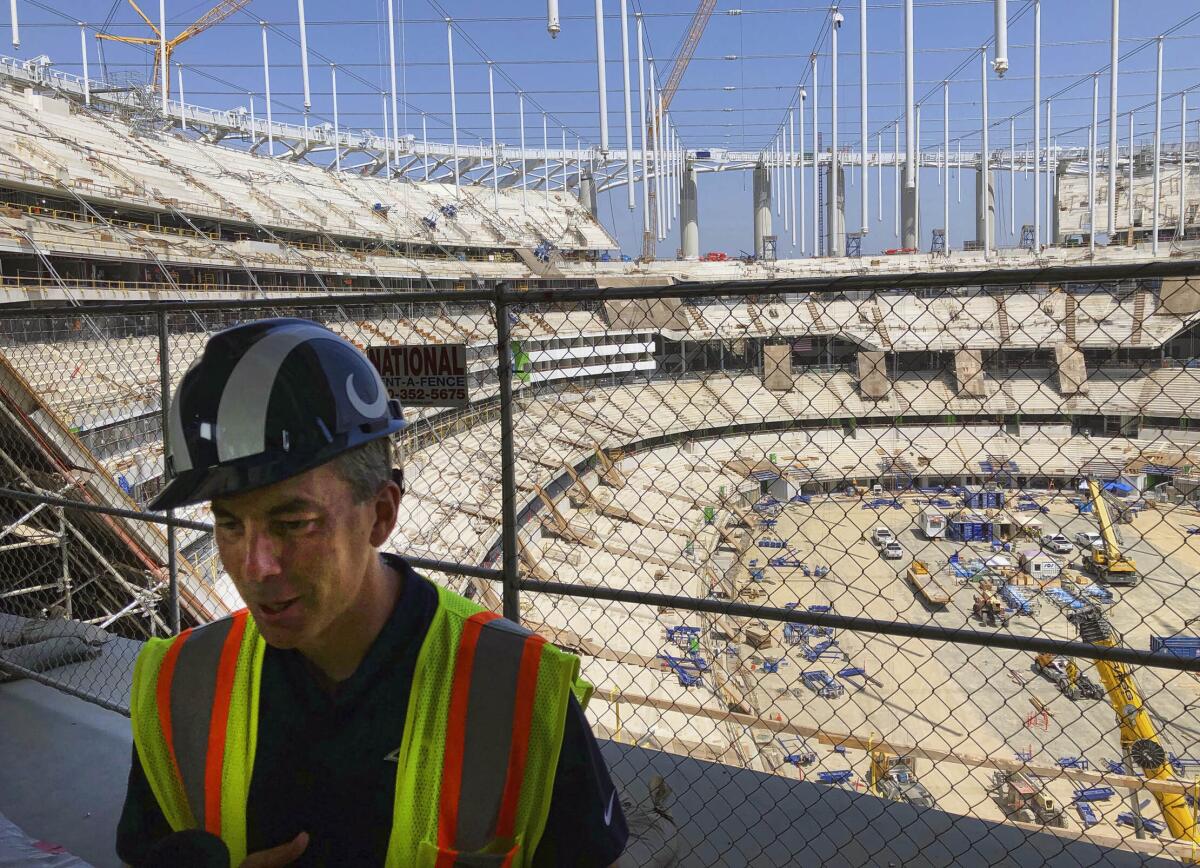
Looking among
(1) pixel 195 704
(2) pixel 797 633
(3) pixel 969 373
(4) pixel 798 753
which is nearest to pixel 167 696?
(1) pixel 195 704

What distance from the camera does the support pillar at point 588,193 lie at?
2329 inches

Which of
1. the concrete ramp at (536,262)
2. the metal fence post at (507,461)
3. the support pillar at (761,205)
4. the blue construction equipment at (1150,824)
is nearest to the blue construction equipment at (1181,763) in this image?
the blue construction equipment at (1150,824)

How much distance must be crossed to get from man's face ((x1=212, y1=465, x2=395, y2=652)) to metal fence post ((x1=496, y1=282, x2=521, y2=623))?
1.37 m

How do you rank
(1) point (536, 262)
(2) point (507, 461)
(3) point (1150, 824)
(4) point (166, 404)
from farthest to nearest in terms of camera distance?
1. (1) point (536, 262)
2. (3) point (1150, 824)
3. (4) point (166, 404)
4. (2) point (507, 461)

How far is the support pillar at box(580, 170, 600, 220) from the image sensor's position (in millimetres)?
59156

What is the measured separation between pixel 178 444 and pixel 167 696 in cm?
37

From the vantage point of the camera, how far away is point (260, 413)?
0.95 meters

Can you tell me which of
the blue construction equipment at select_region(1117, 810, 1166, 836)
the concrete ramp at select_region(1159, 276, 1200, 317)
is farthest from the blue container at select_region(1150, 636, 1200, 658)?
the blue construction equipment at select_region(1117, 810, 1166, 836)

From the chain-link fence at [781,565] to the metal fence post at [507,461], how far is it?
0.04 feet

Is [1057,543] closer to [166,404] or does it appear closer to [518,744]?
[166,404]

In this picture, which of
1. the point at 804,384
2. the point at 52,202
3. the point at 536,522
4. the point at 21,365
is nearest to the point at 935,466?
the point at 804,384

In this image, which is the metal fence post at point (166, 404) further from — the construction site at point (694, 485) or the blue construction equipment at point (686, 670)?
the blue construction equipment at point (686, 670)

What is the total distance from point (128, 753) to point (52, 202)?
25.1 meters

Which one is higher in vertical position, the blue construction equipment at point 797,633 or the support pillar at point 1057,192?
the support pillar at point 1057,192
